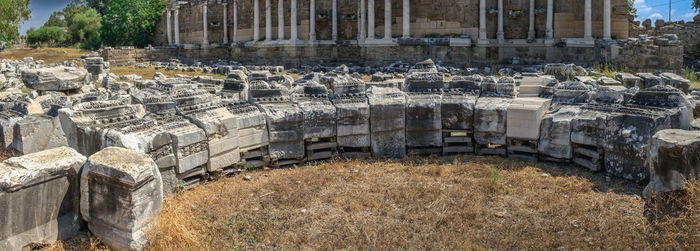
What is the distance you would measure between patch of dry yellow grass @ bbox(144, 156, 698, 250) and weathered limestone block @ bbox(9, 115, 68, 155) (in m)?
2.09

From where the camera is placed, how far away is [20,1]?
51219 mm

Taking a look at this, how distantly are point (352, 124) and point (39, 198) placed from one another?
4.42 m

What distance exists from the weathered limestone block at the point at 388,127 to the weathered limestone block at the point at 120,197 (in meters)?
3.84

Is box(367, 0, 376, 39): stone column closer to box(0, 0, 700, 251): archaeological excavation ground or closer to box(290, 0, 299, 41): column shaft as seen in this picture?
box(290, 0, 299, 41): column shaft

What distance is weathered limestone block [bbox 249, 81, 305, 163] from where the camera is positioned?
7902mm

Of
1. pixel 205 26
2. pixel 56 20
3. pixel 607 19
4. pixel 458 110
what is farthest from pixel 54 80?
pixel 56 20

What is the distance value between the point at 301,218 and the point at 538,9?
18552 mm

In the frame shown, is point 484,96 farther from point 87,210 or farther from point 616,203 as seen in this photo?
point 87,210

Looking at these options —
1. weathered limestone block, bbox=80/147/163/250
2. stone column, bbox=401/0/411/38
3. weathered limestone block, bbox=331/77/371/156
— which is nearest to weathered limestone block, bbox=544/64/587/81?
weathered limestone block, bbox=331/77/371/156

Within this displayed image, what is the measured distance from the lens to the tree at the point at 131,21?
39.9 m

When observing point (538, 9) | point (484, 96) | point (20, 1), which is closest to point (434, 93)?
point (484, 96)

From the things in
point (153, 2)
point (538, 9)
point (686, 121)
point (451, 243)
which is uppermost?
point (153, 2)

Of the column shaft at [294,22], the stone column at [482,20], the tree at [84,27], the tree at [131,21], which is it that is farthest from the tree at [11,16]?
the stone column at [482,20]

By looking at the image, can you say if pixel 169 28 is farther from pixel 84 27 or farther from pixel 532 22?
pixel 532 22
